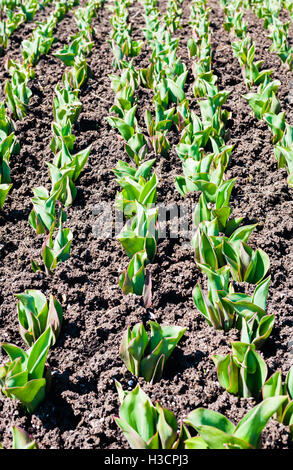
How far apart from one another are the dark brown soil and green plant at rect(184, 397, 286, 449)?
230mm

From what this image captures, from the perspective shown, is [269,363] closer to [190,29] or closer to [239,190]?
[239,190]

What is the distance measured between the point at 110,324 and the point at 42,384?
0.55 metres

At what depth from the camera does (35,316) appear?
90.8 inches

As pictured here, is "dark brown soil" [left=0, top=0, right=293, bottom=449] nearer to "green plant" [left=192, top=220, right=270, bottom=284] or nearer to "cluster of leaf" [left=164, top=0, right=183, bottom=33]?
"green plant" [left=192, top=220, right=270, bottom=284]

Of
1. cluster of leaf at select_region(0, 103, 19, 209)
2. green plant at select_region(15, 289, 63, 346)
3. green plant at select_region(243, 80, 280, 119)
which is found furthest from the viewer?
green plant at select_region(243, 80, 280, 119)

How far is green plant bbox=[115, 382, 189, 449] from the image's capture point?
5.71 ft

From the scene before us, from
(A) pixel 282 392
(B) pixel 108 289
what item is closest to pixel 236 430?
(A) pixel 282 392

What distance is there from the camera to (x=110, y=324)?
8.02 feet

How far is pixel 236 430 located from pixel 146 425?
1.05ft

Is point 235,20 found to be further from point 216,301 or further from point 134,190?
point 216,301

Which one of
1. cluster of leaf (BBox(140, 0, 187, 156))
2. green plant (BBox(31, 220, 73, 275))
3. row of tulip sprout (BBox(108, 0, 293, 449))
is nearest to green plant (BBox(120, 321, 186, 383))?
row of tulip sprout (BBox(108, 0, 293, 449))

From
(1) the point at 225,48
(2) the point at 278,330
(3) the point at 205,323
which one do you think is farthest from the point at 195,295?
(1) the point at 225,48

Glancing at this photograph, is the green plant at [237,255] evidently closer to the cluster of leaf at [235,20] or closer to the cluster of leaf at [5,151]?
the cluster of leaf at [5,151]

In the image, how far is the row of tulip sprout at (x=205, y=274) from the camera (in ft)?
5.71
